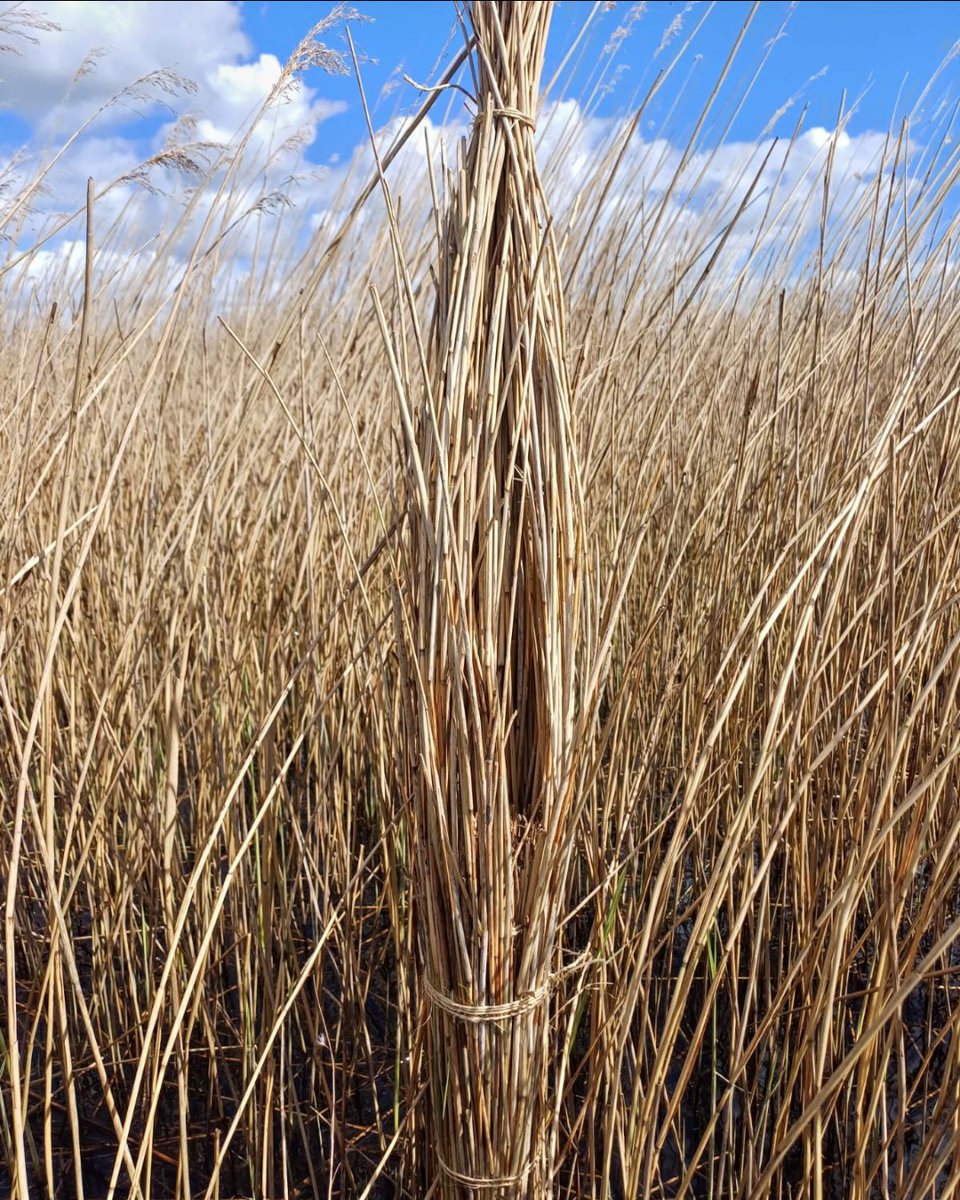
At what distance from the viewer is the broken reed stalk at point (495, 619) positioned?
2.23ft

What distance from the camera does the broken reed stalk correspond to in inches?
26.7

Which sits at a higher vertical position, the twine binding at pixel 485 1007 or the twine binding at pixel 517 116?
the twine binding at pixel 517 116

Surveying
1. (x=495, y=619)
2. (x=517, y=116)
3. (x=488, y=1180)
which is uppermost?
(x=517, y=116)

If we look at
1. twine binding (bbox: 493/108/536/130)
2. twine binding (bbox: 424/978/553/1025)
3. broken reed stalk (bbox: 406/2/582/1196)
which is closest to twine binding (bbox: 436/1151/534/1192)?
broken reed stalk (bbox: 406/2/582/1196)

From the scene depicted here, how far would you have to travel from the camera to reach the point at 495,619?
0.72 meters

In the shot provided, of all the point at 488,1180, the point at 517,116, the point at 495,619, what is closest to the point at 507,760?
the point at 495,619

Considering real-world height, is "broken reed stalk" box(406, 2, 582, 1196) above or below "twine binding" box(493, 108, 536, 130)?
below

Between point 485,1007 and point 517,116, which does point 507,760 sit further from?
point 517,116

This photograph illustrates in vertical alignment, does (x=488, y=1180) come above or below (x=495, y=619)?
below

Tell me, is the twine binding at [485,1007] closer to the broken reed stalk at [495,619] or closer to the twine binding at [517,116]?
the broken reed stalk at [495,619]

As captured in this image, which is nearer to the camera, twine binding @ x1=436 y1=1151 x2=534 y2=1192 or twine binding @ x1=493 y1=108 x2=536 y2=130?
twine binding @ x1=493 y1=108 x2=536 y2=130

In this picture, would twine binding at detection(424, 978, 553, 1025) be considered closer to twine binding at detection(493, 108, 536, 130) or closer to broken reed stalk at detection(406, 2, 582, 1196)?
broken reed stalk at detection(406, 2, 582, 1196)

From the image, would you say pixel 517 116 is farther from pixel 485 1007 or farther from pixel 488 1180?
pixel 488 1180

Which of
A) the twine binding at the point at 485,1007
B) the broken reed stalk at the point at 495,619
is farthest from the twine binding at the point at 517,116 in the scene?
the twine binding at the point at 485,1007
